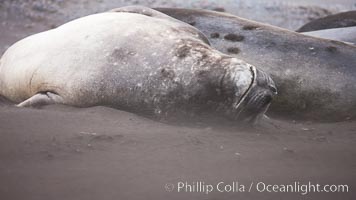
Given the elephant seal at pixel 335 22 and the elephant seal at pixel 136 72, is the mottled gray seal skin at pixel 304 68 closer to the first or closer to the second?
the elephant seal at pixel 136 72

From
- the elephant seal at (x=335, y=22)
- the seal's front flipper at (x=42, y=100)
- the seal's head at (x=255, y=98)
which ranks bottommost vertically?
the elephant seal at (x=335, y=22)

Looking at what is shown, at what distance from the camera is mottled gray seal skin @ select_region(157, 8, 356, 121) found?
210 inches

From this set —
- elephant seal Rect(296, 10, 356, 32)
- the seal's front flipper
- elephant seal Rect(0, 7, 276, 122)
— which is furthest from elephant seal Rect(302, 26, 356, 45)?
the seal's front flipper

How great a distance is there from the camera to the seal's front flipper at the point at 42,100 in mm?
4785

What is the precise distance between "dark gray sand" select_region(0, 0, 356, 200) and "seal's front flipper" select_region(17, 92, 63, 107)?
178mm

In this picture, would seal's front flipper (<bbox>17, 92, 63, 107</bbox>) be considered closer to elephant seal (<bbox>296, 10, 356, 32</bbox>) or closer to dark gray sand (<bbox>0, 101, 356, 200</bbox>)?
dark gray sand (<bbox>0, 101, 356, 200</bbox>)

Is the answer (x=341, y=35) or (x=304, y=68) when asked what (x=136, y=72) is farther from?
(x=341, y=35)

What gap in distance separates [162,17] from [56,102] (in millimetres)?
1454

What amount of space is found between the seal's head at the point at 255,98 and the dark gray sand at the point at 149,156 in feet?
0.35

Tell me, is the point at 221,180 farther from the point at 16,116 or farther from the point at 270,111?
the point at 270,111

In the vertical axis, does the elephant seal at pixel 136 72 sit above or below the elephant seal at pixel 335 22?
above

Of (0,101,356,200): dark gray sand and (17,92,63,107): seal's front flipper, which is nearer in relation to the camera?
(0,101,356,200): dark gray sand

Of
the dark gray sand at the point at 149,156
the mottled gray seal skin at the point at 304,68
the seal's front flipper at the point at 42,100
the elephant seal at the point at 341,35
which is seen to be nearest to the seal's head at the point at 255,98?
the dark gray sand at the point at 149,156

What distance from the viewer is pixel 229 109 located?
4285 millimetres
